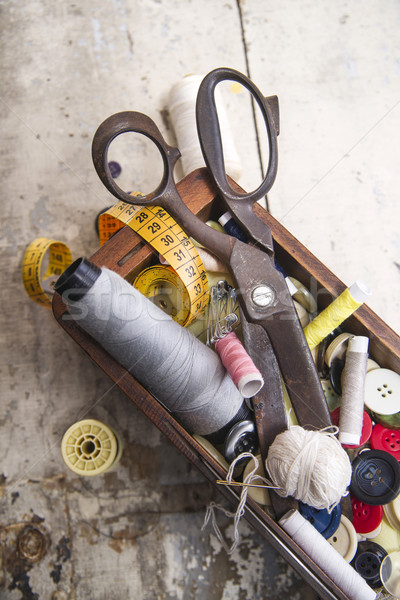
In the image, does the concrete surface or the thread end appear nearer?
the thread end

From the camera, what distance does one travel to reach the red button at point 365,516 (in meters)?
0.97

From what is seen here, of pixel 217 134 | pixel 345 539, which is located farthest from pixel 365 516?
pixel 217 134

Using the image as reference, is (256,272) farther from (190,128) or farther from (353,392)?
(190,128)

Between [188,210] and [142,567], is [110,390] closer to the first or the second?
[142,567]

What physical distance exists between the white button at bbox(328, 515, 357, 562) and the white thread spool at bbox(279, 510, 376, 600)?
47 mm

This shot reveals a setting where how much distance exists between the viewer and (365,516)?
98cm

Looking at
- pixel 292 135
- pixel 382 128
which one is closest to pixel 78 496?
pixel 292 135

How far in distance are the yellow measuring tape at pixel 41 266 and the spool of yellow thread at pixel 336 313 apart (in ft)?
2.01

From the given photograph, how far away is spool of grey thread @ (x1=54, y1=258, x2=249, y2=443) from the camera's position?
2.76 ft

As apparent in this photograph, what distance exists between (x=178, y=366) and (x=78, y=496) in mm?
538

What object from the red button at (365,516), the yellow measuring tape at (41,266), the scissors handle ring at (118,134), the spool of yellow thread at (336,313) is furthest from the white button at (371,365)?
the yellow measuring tape at (41,266)

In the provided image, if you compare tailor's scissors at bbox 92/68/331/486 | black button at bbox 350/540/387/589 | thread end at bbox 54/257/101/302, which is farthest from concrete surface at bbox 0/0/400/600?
thread end at bbox 54/257/101/302

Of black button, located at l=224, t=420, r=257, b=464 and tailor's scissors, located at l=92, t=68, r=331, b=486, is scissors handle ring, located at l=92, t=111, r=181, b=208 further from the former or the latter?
black button, located at l=224, t=420, r=257, b=464

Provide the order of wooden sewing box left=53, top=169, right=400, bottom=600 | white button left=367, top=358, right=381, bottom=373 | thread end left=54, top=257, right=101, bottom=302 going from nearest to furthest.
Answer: thread end left=54, top=257, right=101, bottom=302 → wooden sewing box left=53, top=169, right=400, bottom=600 → white button left=367, top=358, right=381, bottom=373
